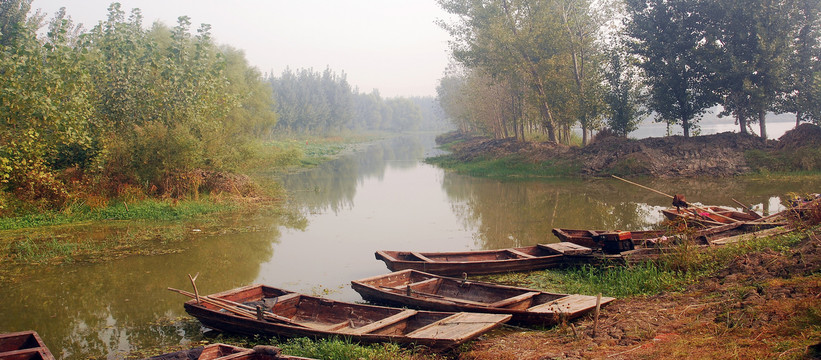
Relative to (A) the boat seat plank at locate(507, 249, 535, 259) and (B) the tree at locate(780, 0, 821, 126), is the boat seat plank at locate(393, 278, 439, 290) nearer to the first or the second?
(A) the boat seat plank at locate(507, 249, 535, 259)

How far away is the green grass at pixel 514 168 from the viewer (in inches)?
960

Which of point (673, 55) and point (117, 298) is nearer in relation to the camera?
point (117, 298)

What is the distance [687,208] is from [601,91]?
15.3m

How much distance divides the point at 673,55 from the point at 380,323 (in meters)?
21.9

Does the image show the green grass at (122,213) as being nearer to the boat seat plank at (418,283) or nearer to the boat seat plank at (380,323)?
the boat seat plank at (418,283)

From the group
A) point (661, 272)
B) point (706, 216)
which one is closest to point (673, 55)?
point (706, 216)

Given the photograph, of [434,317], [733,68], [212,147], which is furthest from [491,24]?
[434,317]

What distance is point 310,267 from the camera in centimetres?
1082

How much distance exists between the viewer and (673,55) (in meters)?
23.4

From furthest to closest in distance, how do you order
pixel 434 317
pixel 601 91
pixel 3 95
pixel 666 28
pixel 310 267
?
pixel 601 91 < pixel 666 28 < pixel 3 95 < pixel 310 267 < pixel 434 317

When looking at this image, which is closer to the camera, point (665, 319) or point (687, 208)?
point (665, 319)

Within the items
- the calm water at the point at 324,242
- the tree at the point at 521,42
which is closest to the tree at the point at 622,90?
the tree at the point at 521,42

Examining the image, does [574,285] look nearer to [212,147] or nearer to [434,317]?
[434,317]

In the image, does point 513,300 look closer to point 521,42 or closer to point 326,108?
point 521,42
